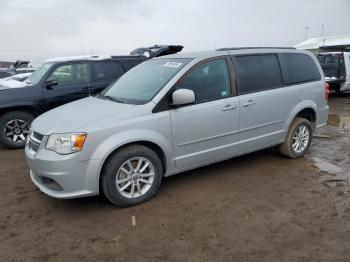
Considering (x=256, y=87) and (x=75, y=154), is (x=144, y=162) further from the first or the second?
(x=256, y=87)

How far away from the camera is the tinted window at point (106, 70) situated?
7445 millimetres

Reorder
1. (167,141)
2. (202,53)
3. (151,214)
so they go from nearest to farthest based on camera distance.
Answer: (151,214) < (167,141) < (202,53)

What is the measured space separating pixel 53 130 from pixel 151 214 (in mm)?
1419

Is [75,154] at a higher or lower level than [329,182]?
higher

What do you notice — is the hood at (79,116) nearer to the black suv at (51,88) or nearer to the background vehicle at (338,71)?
the black suv at (51,88)

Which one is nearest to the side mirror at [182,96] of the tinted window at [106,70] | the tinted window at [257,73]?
the tinted window at [257,73]

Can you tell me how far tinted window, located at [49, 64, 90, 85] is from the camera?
714cm

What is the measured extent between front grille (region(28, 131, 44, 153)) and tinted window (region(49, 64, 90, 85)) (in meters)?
3.27

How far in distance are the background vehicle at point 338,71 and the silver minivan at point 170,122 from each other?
8.89 metres

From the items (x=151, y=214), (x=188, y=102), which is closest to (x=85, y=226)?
(x=151, y=214)

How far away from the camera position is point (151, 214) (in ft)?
12.6

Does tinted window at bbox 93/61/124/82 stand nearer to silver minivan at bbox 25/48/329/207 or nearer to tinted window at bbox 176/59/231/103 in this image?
silver minivan at bbox 25/48/329/207

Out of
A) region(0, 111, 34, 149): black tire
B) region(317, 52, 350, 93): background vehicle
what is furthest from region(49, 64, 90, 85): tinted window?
region(317, 52, 350, 93): background vehicle

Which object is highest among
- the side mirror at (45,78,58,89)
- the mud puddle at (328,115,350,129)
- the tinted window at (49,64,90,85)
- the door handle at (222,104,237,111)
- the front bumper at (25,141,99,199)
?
the tinted window at (49,64,90,85)
